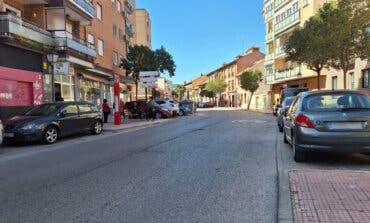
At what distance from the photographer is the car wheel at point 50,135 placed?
15031 mm

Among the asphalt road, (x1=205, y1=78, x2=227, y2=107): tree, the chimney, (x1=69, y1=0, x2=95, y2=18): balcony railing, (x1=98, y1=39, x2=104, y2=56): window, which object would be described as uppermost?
the chimney

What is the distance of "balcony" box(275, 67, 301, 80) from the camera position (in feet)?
161

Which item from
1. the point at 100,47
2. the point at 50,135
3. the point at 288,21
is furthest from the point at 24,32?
the point at 288,21

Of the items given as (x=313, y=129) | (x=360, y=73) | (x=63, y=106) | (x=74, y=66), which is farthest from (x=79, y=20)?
(x=313, y=129)

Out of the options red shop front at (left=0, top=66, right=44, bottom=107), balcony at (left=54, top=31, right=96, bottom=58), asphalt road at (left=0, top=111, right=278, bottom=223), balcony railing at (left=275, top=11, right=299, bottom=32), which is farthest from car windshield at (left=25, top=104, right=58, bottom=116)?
balcony railing at (left=275, top=11, right=299, bottom=32)

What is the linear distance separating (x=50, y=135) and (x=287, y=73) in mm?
40729

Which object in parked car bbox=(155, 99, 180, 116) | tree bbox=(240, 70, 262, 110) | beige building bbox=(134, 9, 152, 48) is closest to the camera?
parked car bbox=(155, 99, 180, 116)

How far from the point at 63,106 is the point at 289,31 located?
135 feet

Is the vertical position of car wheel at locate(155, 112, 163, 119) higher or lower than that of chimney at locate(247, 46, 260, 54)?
lower

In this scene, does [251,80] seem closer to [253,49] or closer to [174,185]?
[253,49]

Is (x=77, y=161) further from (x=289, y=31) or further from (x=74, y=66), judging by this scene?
(x=289, y=31)

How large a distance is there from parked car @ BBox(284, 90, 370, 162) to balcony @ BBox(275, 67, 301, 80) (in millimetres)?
39991

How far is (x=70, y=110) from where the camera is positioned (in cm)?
1694

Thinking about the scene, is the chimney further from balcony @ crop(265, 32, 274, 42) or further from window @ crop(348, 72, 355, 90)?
window @ crop(348, 72, 355, 90)
